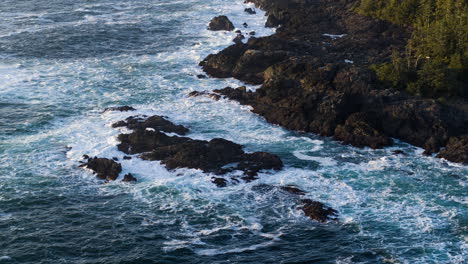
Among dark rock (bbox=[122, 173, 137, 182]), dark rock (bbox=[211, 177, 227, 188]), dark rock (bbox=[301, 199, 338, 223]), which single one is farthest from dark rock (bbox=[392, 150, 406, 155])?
dark rock (bbox=[122, 173, 137, 182])

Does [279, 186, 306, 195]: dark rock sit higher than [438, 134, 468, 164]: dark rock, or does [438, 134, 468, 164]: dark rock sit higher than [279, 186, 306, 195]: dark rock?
[438, 134, 468, 164]: dark rock

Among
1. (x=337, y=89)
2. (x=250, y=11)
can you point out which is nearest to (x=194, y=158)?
(x=337, y=89)

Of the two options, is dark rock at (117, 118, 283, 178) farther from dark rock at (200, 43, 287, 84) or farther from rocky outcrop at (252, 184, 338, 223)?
dark rock at (200, 43, 287, 84)

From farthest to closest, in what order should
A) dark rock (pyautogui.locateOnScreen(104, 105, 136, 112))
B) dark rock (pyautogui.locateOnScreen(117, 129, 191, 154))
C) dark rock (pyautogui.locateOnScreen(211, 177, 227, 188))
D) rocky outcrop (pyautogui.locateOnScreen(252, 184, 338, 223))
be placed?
dark rock (pyautogui.locateOnScreen(104, 105, 136, 112)), dark rock (pyautogui.locateOnScreen(117, 129, 191, 154)), dark rock (pyautogui.locateOnScreen(211, 177, 227, 188)), rocky outcrop (pyautogui.locateOnScreen(252, 184, 338, 223))

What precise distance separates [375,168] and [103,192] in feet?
64.4

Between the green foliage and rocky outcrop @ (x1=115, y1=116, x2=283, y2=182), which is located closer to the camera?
rocky outcrop @ (x1=115, y1=116, x2=283, y2=182)

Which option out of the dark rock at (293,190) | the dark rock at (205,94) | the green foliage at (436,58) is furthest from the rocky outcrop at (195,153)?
the green foliage at (436,58)

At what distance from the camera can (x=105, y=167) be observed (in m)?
39.8

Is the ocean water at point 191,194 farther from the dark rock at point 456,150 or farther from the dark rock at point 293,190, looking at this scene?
the dark rock at point 456,150

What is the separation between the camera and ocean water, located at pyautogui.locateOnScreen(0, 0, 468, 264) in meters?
30.8

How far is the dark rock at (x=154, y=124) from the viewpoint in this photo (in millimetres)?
45719

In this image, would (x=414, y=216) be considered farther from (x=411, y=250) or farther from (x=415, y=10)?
(x=415, y=10)

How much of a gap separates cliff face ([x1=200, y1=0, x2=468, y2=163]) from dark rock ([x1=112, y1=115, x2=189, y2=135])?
8.31 meters

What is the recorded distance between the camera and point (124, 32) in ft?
261
